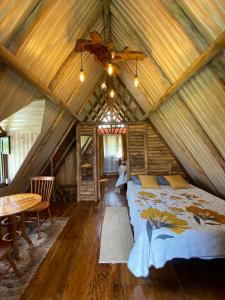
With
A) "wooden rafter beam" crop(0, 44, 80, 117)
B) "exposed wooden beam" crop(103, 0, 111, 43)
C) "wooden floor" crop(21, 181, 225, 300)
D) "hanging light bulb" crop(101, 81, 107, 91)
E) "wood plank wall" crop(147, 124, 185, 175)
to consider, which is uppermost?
"exposed wooden beam" crop(103, 0, 111, 43)

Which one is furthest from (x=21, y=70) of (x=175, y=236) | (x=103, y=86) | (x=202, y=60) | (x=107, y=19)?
(x=103, y=86)

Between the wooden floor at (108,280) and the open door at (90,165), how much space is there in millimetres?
2741

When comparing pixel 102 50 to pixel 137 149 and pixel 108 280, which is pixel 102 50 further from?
pixel 137 149

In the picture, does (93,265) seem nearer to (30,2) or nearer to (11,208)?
(11,208)

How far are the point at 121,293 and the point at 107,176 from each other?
8.31 meters

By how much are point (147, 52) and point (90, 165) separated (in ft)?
12.8

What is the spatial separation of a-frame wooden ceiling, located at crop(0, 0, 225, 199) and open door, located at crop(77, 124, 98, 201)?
223cm

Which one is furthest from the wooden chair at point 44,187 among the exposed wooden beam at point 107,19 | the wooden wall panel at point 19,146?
the exposed wooden beam at point 107,19

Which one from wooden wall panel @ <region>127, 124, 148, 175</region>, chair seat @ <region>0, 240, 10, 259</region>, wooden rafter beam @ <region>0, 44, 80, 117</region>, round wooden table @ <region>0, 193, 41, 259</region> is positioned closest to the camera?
wooden rafter beam @ <region>0, 44, 80, 117</region>

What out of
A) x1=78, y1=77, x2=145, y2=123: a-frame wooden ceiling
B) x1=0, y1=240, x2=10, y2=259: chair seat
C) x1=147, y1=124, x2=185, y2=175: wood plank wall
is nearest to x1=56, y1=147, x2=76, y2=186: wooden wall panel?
x1=78, y1=77, x2=145, y2=123: a-frame wooden ceiling

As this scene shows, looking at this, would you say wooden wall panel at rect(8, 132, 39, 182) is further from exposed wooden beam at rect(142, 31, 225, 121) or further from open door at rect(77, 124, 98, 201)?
exposed wooden beam at rect(142, 31, 225, 121)

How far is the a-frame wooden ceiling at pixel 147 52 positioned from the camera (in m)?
1.95

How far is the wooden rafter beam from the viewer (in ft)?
6.23

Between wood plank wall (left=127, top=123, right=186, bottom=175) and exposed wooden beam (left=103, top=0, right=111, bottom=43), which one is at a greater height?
exposed wooden beam (left=103, top=0, right=111, bottom=43)
